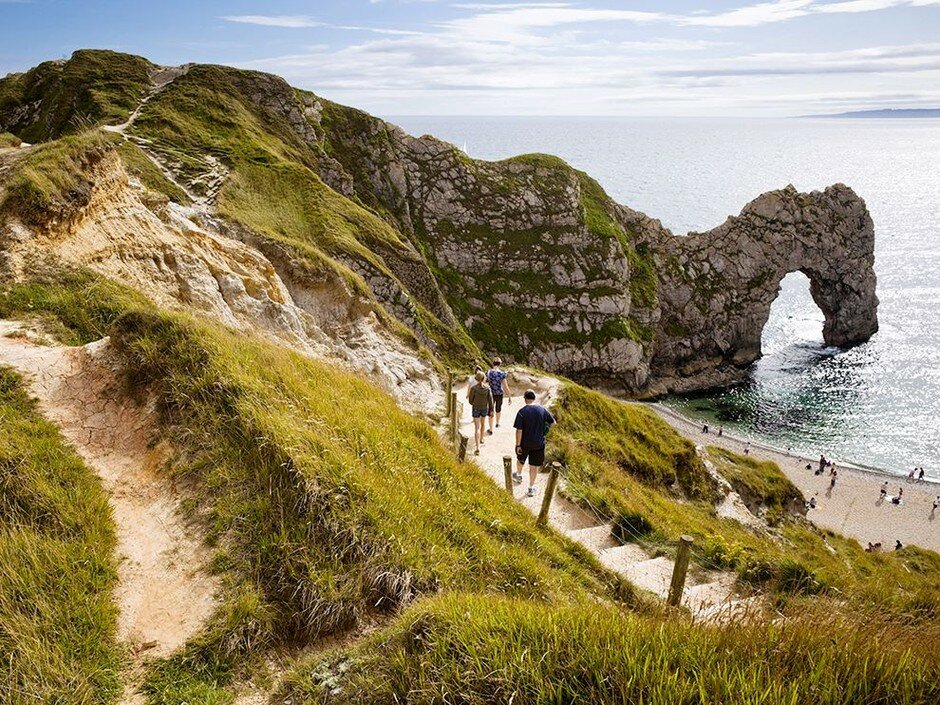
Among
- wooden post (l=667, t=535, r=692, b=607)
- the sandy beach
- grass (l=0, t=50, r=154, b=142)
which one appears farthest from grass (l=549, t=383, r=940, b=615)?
grass (l=0, t=50, r=154, b=142)

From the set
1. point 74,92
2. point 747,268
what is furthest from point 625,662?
point 747,268

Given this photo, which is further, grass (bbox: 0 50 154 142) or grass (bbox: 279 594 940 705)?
grass (bbox: 0 50 154 142)

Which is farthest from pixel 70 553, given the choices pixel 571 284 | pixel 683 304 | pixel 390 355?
pixel 683 304

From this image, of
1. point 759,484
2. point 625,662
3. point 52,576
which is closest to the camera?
point 625,662

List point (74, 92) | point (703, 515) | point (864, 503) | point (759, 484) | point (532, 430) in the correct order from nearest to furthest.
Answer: point (532, 430)
point (703, 515)
point (759, 484)
point (864, 503)
point (74, 92)

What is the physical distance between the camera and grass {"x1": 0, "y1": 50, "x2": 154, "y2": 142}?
51.8m

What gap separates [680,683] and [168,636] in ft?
18.4

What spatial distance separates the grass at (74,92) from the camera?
51.8 metres

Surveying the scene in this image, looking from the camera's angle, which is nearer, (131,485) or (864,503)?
(131,485)

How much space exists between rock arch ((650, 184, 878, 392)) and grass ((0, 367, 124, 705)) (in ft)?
Result: 275

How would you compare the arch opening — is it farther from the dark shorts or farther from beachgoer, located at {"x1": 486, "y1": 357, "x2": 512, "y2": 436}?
the dark shorts

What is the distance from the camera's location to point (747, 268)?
89.5 meters

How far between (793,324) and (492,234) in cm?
6838

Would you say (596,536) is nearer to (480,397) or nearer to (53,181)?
(480,397)
